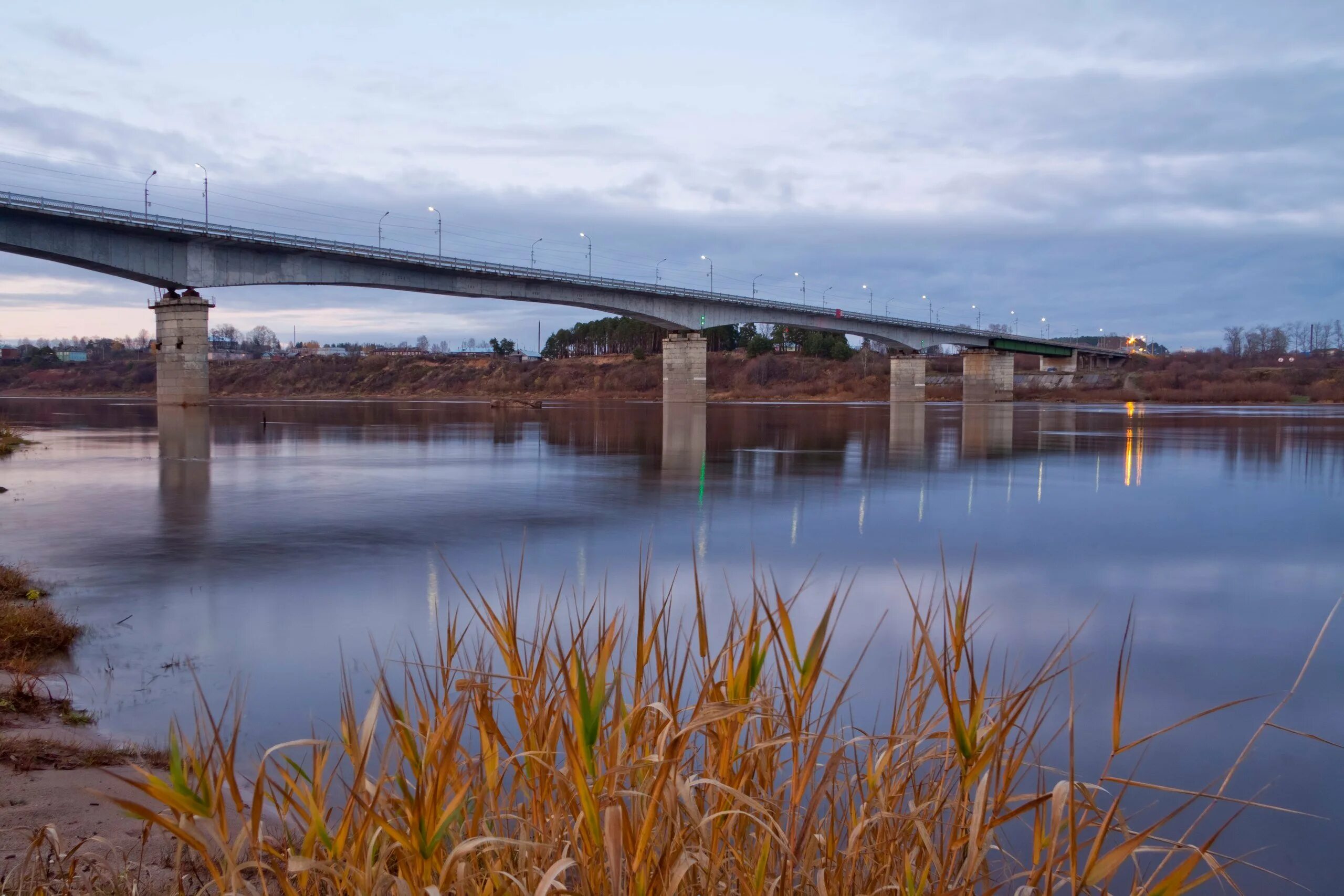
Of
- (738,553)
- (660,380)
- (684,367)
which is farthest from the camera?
(660,380)

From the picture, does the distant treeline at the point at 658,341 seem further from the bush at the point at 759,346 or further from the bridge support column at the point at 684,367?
the bridge support column at the point at 684,367

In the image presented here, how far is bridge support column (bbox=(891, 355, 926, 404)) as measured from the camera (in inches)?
4001

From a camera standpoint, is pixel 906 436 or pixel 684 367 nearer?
pixel 906 436

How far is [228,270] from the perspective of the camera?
5909 centimetres

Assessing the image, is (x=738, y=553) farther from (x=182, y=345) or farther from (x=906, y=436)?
(x=182, y=345)

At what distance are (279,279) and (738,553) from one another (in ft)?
182

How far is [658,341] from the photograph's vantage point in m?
173

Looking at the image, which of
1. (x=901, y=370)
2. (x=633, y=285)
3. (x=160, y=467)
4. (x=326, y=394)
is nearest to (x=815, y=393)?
(x=901, y=370)

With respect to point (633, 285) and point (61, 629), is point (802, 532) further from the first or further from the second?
point (633, 285)

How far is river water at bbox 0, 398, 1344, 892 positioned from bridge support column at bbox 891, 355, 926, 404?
69.9 meters


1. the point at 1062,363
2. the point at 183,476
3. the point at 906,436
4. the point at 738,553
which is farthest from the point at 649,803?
the point at 1062,363

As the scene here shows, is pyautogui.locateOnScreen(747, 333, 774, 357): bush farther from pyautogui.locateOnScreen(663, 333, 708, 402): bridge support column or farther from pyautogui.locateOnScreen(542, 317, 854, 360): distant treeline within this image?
pyautogui.locateOnScreen(663, 333, 708, 402): bridge support column

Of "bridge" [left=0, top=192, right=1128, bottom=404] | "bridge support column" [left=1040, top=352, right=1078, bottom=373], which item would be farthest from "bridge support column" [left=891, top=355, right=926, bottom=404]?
"bridge support column" [left=1040, top=352, right=1078, bottom=373]

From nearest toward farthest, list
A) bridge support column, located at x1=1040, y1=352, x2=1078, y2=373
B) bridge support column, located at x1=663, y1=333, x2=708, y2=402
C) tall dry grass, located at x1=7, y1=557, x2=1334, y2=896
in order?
tall dry grass, located at x1=7, y1=557, x2=1334, y2=896
bridge support column, located at x1=663, y1=333, x2=708, y2=402
bridge support column, located at x1=1040, y1=352, x2=1078, y2=373
